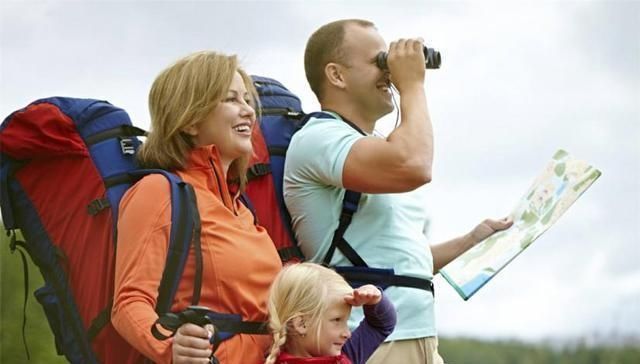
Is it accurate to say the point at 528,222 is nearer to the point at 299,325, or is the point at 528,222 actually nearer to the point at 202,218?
the point at 299,325

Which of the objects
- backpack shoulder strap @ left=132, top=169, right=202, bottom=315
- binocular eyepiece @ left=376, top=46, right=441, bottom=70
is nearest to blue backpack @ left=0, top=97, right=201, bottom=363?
backpack shoulder strap @ left=132, top=169, right=202, bottom=315

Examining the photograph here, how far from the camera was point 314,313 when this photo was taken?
12.6 feet

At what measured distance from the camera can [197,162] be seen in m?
4.05

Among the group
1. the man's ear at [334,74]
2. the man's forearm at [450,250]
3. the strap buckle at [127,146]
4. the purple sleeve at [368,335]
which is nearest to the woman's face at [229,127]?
the strap buckle at [127,146]

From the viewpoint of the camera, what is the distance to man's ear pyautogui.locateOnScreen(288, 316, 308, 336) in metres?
3.84

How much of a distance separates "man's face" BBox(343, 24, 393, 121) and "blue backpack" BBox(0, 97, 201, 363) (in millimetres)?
886

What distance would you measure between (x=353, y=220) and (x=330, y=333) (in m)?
0.62

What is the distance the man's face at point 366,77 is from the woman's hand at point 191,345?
143 centimetres

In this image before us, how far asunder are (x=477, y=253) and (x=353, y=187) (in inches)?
27.3

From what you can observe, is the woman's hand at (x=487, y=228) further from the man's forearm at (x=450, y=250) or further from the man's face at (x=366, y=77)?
the man's face at (x=366, y=77)

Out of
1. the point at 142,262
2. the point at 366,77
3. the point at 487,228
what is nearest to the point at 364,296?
the point at 142,262

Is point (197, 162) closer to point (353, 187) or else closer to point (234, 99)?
point (234, 99)

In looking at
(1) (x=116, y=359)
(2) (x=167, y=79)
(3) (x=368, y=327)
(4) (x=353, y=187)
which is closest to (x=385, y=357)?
(3) (x=368, y=327)

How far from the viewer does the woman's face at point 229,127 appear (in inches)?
161
